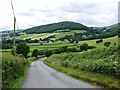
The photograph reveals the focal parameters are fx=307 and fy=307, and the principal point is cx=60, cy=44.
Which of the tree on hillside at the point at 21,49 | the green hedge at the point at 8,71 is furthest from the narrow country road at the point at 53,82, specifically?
the tree on hillside at the point at 21,49

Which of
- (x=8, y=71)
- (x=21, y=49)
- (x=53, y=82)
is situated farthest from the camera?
(x=21, y=49)

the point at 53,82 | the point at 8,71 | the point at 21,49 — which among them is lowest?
the point at 21,49

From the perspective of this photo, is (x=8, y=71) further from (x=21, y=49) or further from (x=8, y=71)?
(x=21, y=49)

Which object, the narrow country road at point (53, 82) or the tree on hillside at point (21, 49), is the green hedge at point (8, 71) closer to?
the narrow country road at point (53, 82)

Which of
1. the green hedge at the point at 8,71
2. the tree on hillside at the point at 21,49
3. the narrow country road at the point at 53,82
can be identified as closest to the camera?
the green hedge at the point at 8,71

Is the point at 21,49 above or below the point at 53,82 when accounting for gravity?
below

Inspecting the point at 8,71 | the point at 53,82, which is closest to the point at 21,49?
the point at 53,82

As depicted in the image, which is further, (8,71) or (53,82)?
(53,82)

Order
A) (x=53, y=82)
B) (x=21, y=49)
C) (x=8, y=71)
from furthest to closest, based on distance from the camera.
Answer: (x=21, y=49) < (x=53, y=82) < (x=8, y=71)

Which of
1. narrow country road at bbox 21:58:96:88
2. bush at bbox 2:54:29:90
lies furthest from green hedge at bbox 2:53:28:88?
narrow country road at bbox 21:58:96:88

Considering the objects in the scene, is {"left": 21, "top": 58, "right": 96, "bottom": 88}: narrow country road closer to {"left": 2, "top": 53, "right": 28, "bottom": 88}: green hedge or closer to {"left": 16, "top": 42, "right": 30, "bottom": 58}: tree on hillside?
{"left": 2, "top": 53, "right": 28, "bottom": 88}: green hedge

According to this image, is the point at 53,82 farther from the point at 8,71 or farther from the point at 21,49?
the point at 21,49

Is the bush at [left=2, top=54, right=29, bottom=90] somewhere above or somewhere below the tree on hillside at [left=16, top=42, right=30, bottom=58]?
above

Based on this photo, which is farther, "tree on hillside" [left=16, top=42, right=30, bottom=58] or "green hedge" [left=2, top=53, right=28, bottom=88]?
"tree on hillside" [left=16, top=42, right=30, bottom=58]
